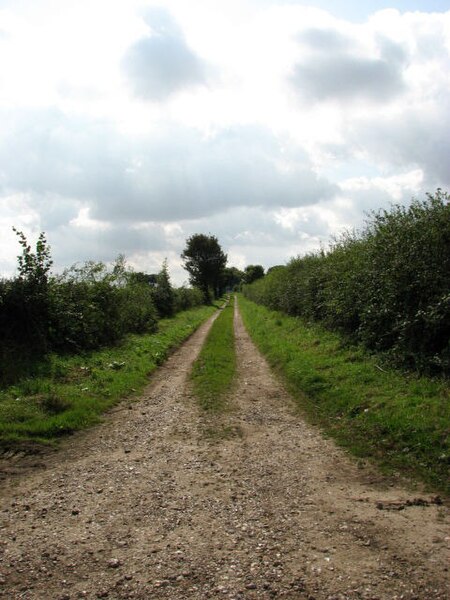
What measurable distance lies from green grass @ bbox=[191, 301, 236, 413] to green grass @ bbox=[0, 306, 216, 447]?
162 centimetres

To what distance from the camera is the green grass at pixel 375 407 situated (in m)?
7.12

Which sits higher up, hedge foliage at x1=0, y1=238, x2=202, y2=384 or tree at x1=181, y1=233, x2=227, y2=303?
tree at x1=181, y1=233, x2=227, y2=303

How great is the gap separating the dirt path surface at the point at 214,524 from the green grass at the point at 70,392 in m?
0.88

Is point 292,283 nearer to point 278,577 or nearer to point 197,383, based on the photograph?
point 197,383

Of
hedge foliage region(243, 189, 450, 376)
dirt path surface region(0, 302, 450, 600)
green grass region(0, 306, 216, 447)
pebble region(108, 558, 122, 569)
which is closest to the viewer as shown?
dirt path surface region(0, 302, 450, 600)

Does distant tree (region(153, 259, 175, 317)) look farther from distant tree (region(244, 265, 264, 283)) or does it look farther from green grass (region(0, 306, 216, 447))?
distant tree (region(244, 265, 264, 283))

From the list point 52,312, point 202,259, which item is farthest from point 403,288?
point 202,259

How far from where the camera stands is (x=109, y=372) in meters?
14.2

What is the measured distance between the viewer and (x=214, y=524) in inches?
208

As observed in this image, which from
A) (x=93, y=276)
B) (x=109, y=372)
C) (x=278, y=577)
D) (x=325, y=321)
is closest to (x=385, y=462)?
(x=278, y=577)

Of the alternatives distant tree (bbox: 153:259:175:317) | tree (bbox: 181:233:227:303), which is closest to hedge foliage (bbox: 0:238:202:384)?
distant tree (bbox: 153:259:175:317)

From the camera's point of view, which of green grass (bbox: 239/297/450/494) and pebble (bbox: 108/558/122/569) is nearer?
pebble (bbox: 108/558/122/569)

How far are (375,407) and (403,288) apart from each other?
12.4ft

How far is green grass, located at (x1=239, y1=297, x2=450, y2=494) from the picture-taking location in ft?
23.4
